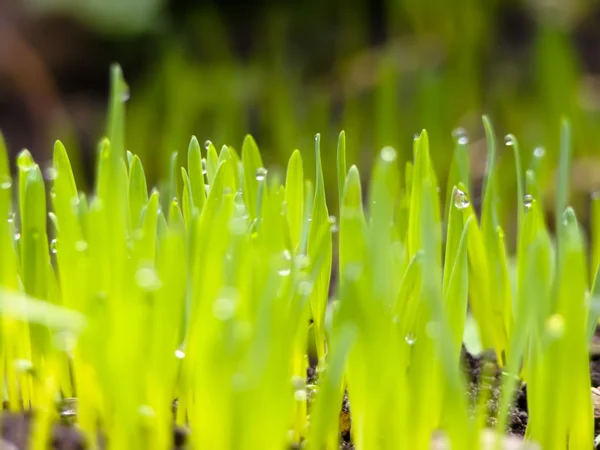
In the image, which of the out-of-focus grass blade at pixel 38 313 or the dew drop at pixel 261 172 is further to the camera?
the dew drop at pixel 261 172

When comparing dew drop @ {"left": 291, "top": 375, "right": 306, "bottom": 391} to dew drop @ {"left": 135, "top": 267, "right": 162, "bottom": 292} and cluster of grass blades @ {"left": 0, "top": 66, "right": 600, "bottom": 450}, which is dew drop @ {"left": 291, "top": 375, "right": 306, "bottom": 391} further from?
dew drop @ {"left": 135, "top": 267, "right": 162, "bottom": 292}

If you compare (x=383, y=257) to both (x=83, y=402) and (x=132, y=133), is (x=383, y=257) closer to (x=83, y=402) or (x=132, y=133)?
(x=83, y=402)

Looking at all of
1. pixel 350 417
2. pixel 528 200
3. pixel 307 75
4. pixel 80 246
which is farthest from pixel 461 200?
pixel 307 75

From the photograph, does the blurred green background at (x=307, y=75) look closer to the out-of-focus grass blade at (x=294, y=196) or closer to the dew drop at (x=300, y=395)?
the out-of-focus grass blade at (x=294, y=196)

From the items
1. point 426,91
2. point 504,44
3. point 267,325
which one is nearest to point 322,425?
point 267,325

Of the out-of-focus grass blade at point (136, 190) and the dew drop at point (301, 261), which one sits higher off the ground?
the out-of-focus grass blade at point (136, 190)

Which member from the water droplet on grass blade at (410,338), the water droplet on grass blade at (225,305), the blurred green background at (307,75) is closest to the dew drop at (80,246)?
the water droplet on grass blade at (225,305)

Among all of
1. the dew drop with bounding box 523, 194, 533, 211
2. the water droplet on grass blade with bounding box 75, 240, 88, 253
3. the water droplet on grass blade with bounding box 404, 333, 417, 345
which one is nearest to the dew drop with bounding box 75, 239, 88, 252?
the water droplet on grass blade with bounding box 75, 240, 88, 253
